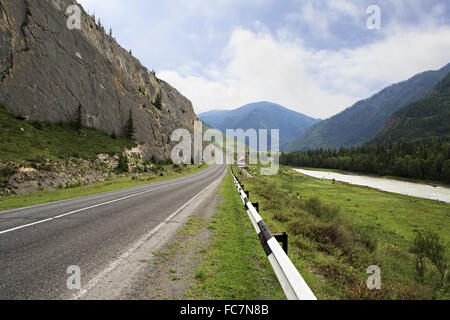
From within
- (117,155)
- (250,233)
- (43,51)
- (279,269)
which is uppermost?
(43,51)

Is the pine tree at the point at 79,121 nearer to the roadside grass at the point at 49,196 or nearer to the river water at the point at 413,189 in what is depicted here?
the roadside grass at the point at 49,196

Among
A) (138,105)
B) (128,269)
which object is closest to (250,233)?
(128,269)

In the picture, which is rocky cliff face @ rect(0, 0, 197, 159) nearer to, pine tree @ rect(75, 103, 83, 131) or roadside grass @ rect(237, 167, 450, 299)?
pine tree @ rect(75, 103, 83, 131)

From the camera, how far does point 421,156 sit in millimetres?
72438

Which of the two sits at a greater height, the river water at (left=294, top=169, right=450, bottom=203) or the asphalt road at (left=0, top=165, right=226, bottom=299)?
the asphalt road at (left=0, top=165, right=226, bottom=299)

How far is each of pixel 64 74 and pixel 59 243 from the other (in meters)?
39.1

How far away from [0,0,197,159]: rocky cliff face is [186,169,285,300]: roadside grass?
33.5m

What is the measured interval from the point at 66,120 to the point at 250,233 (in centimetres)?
3732

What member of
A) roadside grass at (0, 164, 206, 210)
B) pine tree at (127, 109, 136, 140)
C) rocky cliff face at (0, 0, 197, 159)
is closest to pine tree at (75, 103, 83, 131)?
rocky cliff face at (0, 0, 197, 159)

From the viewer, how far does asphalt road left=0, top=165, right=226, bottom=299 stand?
10.3ft

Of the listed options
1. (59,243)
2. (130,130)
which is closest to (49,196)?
(59,243)

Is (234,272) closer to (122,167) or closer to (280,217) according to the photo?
(280,217)

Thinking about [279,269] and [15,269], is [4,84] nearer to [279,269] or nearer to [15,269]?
[15,269]

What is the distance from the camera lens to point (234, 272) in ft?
12.0
